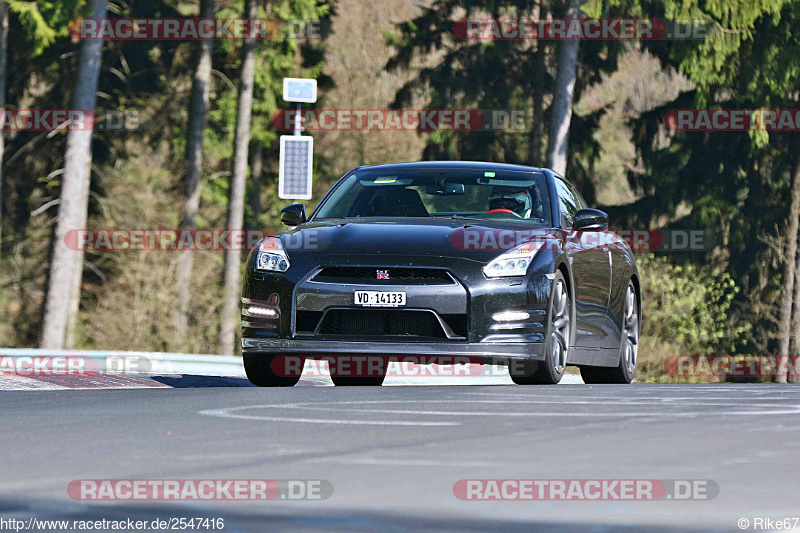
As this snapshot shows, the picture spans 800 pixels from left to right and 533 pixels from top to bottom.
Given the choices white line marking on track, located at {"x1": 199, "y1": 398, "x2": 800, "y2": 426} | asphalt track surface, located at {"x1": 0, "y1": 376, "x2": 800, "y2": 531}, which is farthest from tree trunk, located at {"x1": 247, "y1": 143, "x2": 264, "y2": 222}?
white line marking on track, located at {"x1": 199, "y1": 398, "x2": 800, "y2": 426}

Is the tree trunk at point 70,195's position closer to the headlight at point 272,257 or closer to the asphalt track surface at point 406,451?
the headlight at point 272,257

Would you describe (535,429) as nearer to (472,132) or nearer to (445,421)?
(445,421)

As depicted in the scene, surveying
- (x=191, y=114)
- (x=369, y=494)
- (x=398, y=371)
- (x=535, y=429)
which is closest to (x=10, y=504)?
(x=369, y=494)

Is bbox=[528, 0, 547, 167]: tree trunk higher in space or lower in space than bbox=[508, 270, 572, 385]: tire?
higher

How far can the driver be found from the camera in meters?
12.2

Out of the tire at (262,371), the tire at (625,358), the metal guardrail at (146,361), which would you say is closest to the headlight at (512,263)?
the tire at (262,371)

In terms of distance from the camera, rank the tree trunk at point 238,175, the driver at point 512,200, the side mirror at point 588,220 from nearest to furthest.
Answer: the side mirror at point 588,220 < the driver at point 512,200 < the tree trunk at point 238,175

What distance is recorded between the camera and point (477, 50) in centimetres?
4072

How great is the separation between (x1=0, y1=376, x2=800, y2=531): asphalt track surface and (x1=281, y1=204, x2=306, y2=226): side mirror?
2105 millimetres

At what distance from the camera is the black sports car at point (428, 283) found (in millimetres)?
10703

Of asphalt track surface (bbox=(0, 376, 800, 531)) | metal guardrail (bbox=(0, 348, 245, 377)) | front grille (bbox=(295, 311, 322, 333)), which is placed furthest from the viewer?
metal guardrail (bbox=(0, 348, 245, 377))

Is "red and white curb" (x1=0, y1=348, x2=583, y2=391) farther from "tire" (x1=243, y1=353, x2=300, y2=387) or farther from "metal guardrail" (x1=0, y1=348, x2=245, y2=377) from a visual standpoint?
"tire" (x1=243, y1=353, x2=300, y2=387)

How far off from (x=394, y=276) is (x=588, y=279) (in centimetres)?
219

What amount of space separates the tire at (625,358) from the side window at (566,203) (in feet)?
3.17
